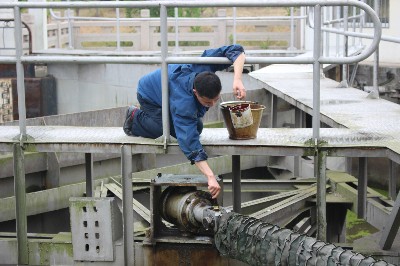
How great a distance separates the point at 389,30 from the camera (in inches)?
653

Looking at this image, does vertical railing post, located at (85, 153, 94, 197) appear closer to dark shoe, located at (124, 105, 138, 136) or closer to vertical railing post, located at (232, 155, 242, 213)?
dark shoe, located at (124, 105, 138, 136)

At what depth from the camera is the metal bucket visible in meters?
6.92

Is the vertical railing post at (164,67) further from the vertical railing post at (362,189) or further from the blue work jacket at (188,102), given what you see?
the vertical railing post at (362,189)

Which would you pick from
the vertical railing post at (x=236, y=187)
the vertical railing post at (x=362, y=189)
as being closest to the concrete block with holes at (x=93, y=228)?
the vertical railing post at (x=236, y=187)

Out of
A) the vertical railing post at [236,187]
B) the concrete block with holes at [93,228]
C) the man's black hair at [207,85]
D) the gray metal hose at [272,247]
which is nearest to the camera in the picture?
the gray metal hose at [272,247]

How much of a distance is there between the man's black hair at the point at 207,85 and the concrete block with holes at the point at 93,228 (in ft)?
4.05

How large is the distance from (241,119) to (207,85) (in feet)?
2.03

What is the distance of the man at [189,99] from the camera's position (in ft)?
21.4

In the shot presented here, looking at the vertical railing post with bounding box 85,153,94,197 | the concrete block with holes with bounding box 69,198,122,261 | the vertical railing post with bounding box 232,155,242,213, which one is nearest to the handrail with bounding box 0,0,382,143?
the concrete block with holes with bounding box 69,198,122,261

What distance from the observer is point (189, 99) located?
6.70m

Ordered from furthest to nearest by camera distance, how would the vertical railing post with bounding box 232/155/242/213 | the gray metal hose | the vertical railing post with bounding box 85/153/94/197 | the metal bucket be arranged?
the vertical railing post with bounding box 85/153/94/197
the vertical railing post with bounding box 232/155/242/213
the metal bucket
the gray metal hose

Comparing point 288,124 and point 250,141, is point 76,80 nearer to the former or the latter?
point 288,124

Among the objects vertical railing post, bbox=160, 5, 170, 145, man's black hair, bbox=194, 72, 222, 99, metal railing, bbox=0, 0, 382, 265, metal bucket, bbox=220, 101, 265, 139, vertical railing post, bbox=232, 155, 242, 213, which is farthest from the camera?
vertical railing post, bbox=232, 155, 242, 213

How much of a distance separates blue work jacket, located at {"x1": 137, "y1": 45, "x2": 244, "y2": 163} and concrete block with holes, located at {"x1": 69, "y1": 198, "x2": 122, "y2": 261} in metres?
0.87
